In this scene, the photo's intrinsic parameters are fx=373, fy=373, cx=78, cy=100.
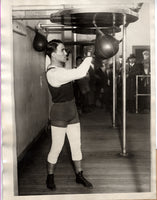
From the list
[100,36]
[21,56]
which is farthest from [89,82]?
[21,56]

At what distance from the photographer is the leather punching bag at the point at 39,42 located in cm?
162

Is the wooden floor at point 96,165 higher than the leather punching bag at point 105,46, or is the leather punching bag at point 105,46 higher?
the leather punching bag at point 105,46

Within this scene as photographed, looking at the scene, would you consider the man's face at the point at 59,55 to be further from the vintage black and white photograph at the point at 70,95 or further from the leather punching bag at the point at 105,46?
the leather punching bag at the point at 105,46

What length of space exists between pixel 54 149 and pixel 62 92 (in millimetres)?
254

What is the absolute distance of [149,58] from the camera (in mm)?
1629

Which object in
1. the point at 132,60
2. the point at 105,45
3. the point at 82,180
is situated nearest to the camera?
the point at 105,45

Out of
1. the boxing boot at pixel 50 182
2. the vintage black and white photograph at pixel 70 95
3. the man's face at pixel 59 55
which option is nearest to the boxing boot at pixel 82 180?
the vintage black and white photograph at pixel 70 95

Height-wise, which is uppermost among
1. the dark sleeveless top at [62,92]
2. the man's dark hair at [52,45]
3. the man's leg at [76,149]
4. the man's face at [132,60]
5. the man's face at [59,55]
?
the man's dark hair at [52,45]

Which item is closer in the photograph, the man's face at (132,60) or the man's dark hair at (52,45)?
the man's dark hair at (52,45)

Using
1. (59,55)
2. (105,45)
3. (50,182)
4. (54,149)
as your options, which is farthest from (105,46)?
(50,182)

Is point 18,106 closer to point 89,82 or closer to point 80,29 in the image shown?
point 89,82

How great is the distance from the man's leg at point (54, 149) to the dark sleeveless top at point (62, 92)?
5.0 inches

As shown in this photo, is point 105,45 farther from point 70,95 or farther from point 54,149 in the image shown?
point 54,149

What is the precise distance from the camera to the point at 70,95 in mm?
1637
